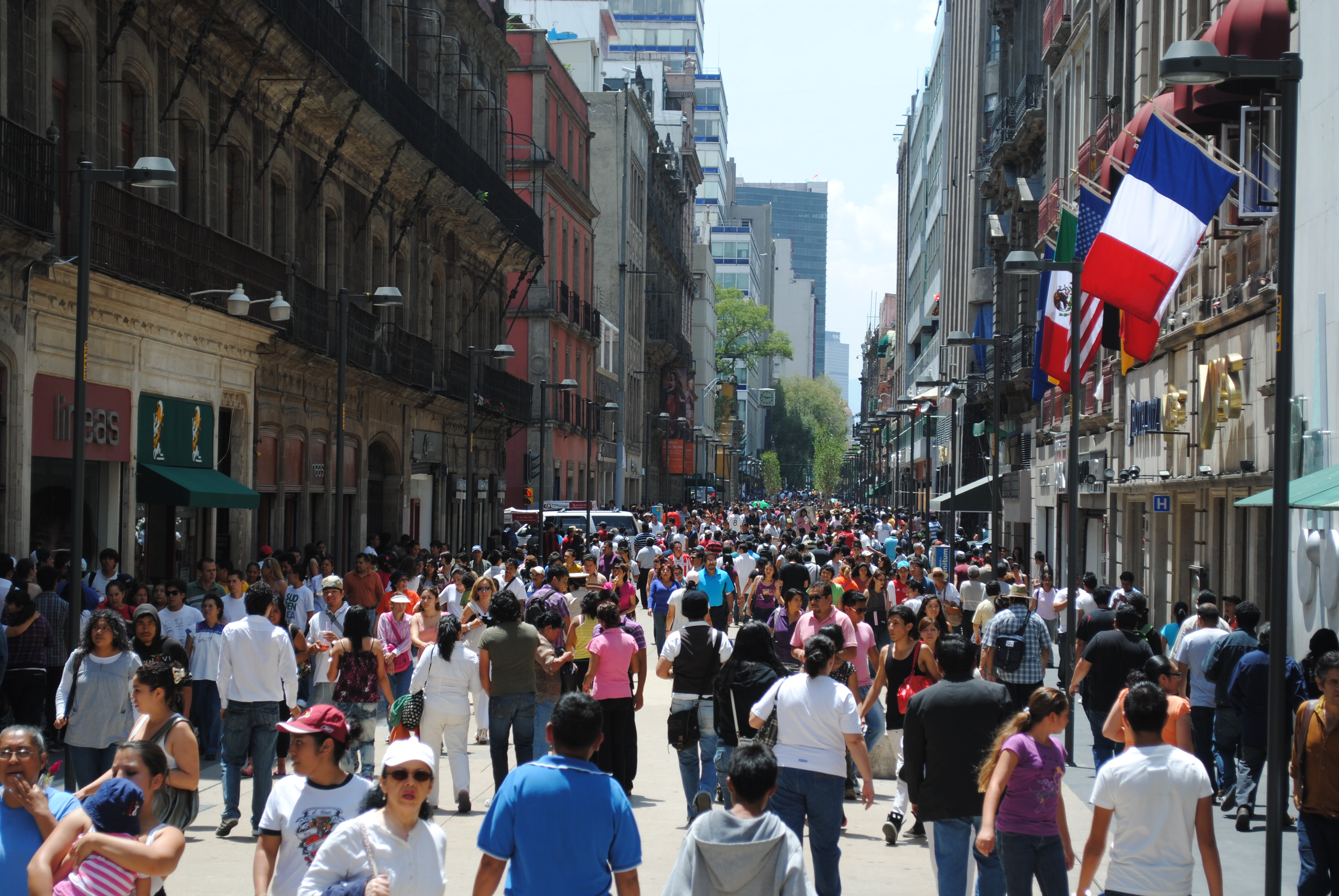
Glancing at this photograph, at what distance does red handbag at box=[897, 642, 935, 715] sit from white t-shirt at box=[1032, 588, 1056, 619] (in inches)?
365

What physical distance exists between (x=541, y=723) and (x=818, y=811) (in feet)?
12.3

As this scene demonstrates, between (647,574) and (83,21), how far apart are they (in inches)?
606

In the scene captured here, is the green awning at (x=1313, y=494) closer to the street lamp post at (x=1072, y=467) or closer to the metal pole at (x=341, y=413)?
the street lamp post at (x=1072, y=467)

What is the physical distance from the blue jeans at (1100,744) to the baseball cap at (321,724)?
7.69 m

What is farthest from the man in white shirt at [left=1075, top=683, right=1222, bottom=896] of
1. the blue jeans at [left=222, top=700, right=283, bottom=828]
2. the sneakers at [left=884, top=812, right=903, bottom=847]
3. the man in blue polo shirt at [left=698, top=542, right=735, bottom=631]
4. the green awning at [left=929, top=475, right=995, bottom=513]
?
the green awning at [left=929, top=475, right=995, bottom=513]

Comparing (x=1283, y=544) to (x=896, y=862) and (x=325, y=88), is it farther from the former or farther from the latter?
(x=325, y=88)

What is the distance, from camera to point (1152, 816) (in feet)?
21.5

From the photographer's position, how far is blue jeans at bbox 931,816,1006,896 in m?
7.77

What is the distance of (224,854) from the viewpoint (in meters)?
9.75

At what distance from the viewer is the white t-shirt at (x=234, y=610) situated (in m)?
14.0

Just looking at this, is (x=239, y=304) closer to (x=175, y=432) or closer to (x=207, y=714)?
(x=175, y=432)

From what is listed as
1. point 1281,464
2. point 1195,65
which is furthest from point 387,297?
point 1281,464

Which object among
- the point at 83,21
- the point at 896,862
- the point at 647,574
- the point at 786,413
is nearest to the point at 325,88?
the point at 83,21

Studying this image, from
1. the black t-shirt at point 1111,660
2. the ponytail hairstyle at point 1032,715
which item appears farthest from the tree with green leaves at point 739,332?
the ponytail hairstyle at point 1032,715
